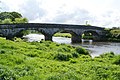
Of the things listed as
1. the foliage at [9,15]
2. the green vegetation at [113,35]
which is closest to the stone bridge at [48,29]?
the green vegetation at [113,35]

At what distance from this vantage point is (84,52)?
40.5 metres

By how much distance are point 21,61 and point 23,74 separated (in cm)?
506

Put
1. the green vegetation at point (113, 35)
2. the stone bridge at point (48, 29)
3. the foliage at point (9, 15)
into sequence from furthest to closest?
the foliage at point (9, 15)
the green vegetation at point (113, 35)
the stone bridge at point (48, 29)

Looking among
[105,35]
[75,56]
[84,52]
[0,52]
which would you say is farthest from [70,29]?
[0,52]

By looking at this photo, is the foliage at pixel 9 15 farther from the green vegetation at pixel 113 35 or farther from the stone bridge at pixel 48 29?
the green vegetation at pixel 113 35

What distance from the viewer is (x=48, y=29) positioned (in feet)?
308

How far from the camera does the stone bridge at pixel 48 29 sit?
8388 cm

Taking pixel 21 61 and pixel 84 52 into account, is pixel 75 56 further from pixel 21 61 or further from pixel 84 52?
pixel 21 61

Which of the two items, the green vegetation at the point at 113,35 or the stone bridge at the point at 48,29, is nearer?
the stone bridge at the point at 48,29

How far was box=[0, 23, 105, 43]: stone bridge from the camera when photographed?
83875 millimetres

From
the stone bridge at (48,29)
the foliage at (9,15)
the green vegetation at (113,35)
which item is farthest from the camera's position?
the foliage at (9,15)

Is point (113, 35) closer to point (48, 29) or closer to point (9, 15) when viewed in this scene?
point (48, 29)

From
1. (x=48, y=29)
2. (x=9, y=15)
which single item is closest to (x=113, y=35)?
(x=48, y=29)

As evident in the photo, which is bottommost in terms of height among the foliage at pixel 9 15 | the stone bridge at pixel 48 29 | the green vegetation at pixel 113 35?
the green vegetation at pixel 113 35
